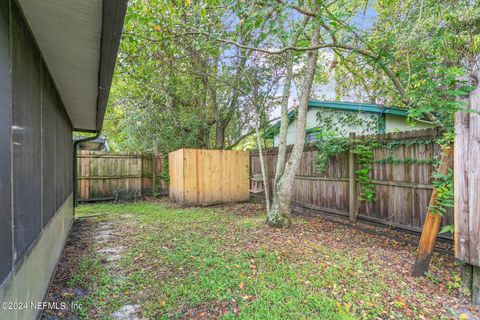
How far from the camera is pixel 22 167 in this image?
1.77m

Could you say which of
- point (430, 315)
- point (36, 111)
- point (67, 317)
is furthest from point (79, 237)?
point (430, 315)

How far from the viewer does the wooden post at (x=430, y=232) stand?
2.87 m

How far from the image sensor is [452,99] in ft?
8.97

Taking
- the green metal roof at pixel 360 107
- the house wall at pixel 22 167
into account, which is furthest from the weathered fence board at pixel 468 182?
the green metal roof at pixel 360 107

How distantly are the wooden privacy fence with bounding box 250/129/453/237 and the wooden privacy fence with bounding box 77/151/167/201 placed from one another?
5.93 m

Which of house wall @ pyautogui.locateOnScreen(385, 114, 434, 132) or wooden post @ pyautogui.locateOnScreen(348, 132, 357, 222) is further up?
house wall @ pyautogui.locateOnScreen(385, 114, 434, 132)

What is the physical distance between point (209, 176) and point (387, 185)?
491cm

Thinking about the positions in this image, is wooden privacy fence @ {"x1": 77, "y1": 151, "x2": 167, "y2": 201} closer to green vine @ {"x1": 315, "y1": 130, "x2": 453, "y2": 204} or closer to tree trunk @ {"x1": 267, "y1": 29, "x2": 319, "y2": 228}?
tree trunk @ {"x1": 267, "y1": 29, "x2": 319, "y2": 228}

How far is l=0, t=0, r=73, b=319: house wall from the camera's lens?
1.43 m

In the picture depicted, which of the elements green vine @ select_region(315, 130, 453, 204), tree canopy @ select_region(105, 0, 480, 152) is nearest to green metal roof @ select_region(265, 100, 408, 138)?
tree canopy @ select_region(105, 0, 480, 152)

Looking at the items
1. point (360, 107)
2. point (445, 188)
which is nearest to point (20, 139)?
point (445, 188)

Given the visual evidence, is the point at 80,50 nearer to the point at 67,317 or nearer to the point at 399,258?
the point at 67,317

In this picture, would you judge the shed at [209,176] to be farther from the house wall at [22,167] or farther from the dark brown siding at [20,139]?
the dark brown siding at [20,139]

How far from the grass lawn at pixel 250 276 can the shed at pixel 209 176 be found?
2804mm
